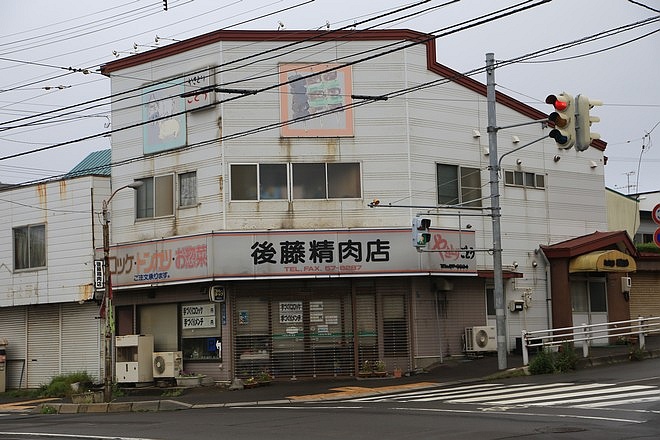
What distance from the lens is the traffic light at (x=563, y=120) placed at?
19047mm

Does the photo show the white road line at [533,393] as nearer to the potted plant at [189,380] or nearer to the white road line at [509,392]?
the white road line at [509,392]

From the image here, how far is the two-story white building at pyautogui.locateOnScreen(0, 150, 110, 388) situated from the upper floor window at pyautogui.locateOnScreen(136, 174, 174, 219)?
1.65m

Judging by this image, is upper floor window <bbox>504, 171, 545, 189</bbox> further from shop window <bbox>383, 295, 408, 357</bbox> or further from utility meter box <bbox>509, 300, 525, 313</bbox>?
shop window <bbox>383, 295, 408, 357</bbox>

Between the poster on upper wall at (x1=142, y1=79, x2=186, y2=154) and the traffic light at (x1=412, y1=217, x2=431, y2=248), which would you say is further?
the poster on upper wall at (x1=142, y1=79, x2=186, y2=154)

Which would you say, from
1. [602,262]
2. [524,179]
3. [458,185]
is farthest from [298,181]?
[602,262]

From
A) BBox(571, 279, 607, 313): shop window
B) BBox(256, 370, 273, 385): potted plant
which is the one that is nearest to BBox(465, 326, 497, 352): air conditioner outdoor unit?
BBox(571, 279, 607, 313): shop window

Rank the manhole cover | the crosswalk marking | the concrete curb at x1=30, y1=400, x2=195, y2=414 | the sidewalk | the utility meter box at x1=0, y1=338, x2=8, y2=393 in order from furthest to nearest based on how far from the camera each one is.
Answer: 1. the utility meter box at x1=0, y1=338, x2=8, y2=393
2. the sidewalk
3. the concrete curb at x1=30, y1=400, x2=195, y2=414
4. the crosswalk marking
5. the manhole cover

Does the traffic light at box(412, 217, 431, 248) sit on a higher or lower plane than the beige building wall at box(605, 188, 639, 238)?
lower

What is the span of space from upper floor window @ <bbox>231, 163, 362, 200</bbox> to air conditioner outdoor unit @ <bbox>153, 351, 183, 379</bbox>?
18.3 feet

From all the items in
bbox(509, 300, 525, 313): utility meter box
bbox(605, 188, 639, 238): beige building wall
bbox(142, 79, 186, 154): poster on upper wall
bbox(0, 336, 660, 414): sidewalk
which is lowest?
bbox(0, 336, 660, 414): sidewalk

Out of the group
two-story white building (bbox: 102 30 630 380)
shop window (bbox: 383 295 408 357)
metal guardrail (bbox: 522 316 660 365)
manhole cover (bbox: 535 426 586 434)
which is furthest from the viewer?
shop window (bbox: 383 295 408 357)

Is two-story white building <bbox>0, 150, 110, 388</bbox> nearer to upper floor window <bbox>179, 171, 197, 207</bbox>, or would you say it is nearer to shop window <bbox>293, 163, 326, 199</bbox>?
upper floor window <bbox>179, 171, 197, 207</bbox>

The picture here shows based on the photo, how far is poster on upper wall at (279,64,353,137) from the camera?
2852 centimetres

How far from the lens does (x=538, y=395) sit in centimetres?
2011
